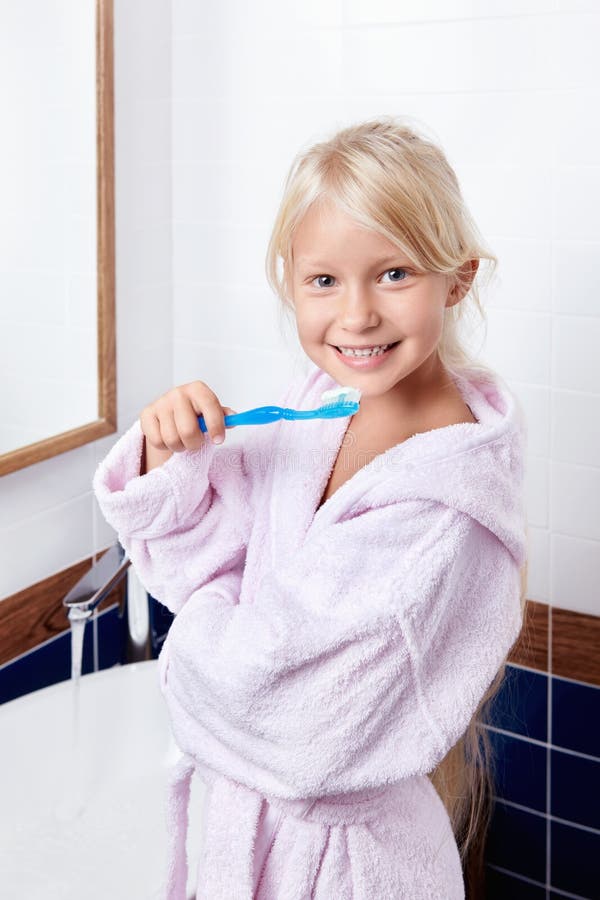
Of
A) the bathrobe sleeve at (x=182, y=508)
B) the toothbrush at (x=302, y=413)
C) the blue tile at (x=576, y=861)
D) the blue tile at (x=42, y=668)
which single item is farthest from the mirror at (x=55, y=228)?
the blue tile at (x=576, y=861)

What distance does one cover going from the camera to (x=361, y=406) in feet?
3.20

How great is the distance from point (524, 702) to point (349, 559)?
856 millimetres

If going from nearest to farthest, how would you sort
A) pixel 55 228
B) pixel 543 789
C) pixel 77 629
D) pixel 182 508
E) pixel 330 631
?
1. pixel 330 631
2. pixel 182 508
3. pixel 77 629
4. pixel 55 228
5. pixel 543 789

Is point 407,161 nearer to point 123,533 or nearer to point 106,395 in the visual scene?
point 123,533

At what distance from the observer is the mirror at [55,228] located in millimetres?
1371

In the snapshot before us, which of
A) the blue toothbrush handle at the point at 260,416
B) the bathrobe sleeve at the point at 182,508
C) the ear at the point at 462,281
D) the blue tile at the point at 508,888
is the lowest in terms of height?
the blue tile at the point at 508,888

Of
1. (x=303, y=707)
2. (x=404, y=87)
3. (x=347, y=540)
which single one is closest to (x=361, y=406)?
(x=347, y=540)

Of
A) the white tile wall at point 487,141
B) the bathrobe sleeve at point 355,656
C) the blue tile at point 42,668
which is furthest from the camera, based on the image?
the blue tile at point 42,668

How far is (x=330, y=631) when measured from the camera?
0.80 metres

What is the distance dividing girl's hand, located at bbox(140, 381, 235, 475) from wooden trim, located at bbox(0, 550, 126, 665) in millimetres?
651

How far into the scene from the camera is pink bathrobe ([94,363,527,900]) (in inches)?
32.0

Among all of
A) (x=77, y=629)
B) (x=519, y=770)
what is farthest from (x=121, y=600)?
(x=519, y=770)

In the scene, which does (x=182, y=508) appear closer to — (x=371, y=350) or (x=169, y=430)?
(x=169, y=430)

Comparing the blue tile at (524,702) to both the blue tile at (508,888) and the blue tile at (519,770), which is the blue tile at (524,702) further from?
the blue tile at (508,888)
